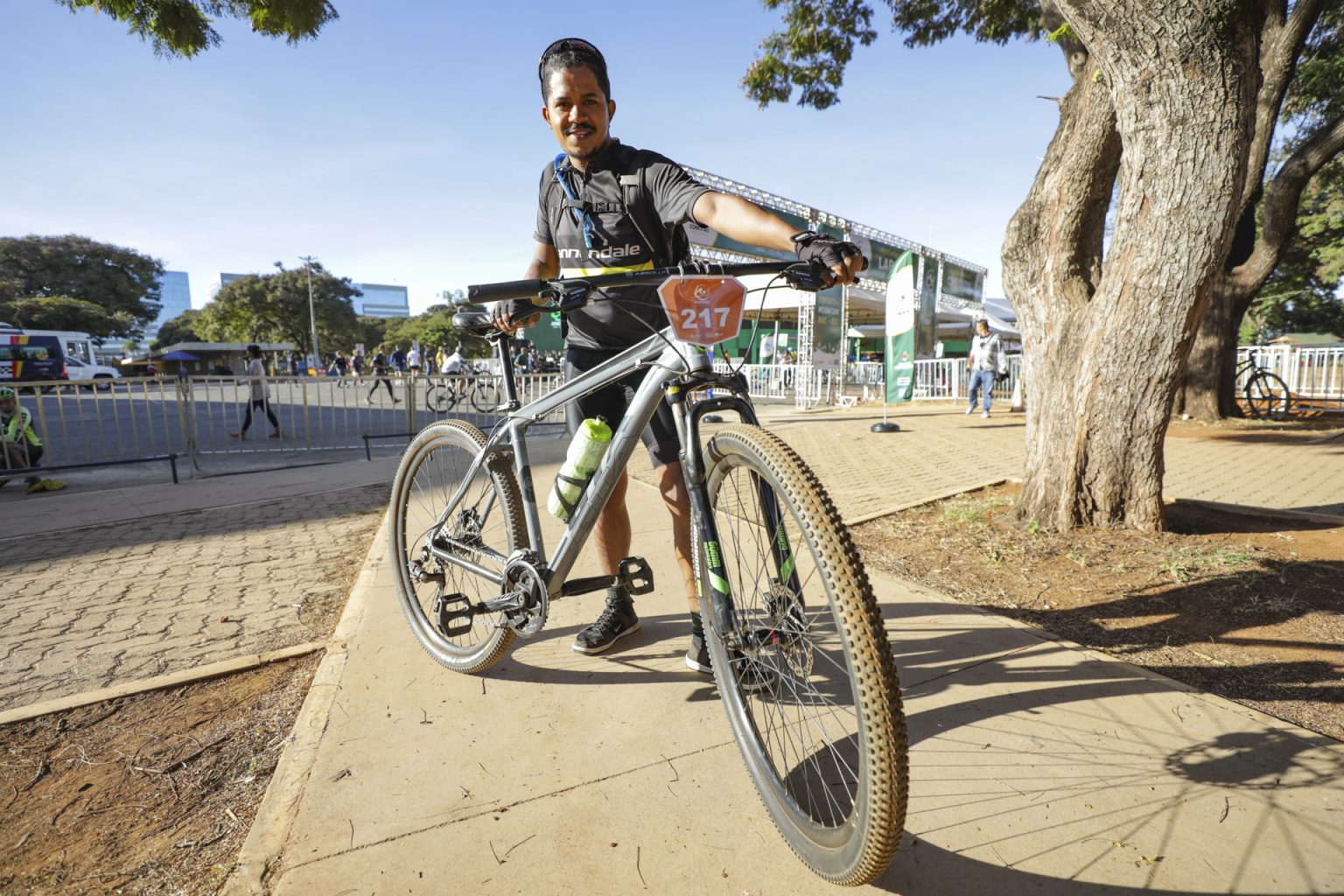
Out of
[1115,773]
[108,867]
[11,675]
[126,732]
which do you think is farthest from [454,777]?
[11,675]

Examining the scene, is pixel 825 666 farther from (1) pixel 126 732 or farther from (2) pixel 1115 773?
(1) pixel 126 732

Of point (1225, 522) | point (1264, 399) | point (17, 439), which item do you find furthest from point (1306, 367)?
point (17, 439)

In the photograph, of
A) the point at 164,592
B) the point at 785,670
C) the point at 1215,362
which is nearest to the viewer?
the point at 785,670

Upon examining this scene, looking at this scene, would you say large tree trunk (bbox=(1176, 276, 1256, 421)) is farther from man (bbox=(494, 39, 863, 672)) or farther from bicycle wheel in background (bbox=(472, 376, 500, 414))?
bicycle wheel in background (bbox=(472, 376, 500, 414))

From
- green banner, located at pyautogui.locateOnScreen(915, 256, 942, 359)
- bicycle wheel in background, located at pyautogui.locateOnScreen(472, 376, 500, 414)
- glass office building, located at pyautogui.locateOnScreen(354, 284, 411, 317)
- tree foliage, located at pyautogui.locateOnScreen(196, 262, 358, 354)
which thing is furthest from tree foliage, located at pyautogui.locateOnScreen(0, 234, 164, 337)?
glass office building, located at pyautogui.locateOnScreen(354, 284, 411, 317)

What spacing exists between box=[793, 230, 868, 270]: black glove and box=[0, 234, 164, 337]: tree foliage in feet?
216

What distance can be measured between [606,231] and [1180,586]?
10.3 feet

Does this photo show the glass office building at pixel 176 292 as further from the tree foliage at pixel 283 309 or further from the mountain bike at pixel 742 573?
the mountain bike at pixel 742 573

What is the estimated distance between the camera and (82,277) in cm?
5616

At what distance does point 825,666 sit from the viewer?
2363mm

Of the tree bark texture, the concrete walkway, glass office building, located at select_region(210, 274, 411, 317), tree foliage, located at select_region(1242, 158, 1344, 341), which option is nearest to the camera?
the concrete walkway

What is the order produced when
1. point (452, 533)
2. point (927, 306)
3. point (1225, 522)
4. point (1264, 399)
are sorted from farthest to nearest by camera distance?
point (927, 306) < point (1264, 399) < point (1225, 522) < point (452, 533)

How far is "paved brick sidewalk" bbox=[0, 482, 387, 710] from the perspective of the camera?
112 inches

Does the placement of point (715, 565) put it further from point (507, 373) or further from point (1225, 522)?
point (1225, 522)
